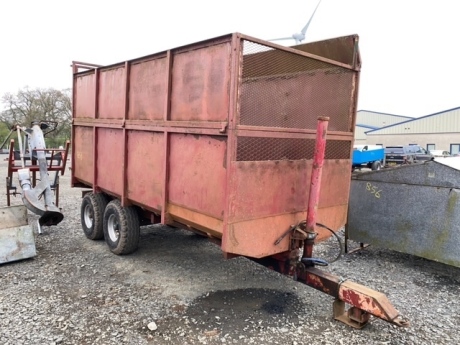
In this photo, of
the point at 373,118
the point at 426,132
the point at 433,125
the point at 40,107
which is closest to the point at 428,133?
the point at 426,132

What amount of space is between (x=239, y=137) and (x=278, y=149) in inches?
20.5

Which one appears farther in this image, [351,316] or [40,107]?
[40,107]

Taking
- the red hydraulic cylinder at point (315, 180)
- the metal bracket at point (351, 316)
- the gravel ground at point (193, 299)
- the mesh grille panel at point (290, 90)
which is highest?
the mesh grille panel at point (290, 90)

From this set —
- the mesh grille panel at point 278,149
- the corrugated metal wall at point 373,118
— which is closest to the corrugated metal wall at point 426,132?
the corrugated metal wall at point 373,118

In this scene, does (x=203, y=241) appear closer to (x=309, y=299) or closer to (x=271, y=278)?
(x=271, y=278)

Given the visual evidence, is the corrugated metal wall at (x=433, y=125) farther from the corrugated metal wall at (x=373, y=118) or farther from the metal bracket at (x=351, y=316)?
the metal bracket at (x=351, y=316)

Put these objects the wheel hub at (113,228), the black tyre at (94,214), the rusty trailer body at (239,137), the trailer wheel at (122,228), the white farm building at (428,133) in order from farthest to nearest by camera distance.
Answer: the white farm building at (428,133) → the black tyre at (94,214) → the wheel hub at (113,228) → the trailer wheel at (122,228) → the rusty trailer body at (239,137)

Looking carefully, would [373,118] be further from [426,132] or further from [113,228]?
[113,228]

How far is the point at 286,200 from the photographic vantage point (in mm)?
3615

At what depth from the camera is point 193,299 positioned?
3.97m

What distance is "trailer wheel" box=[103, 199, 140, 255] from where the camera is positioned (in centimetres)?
502

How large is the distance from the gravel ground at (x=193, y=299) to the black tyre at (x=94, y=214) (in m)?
0.18

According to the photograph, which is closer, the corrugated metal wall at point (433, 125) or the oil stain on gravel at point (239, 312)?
the oil stain on gravel at point (239, 312)

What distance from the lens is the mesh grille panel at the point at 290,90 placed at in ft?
10.8
